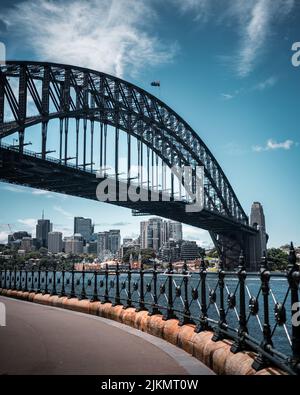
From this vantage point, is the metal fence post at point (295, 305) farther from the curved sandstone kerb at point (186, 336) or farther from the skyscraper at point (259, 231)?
the skyscraper at point (259, 231)

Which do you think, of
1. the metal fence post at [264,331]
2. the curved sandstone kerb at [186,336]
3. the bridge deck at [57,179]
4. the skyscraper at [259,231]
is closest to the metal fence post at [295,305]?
the curved sandstone kerb at [186,336]

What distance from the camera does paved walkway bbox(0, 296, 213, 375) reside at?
19.5ft

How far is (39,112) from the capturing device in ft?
167

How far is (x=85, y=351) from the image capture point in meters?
7.12

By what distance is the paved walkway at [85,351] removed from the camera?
19.5ft

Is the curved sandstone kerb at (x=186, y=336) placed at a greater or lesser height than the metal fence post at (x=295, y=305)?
lesser

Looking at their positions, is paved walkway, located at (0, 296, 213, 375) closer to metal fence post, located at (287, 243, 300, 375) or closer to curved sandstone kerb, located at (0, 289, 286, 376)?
curved sandstone kerb, located at (0, 289, 286, 376)

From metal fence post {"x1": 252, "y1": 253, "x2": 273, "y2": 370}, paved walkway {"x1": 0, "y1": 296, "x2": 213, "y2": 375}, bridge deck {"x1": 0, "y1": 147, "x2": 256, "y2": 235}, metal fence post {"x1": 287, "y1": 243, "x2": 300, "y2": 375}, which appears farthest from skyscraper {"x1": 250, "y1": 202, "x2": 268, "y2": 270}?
metal fence post {"x1": 287, "y1": 243, "x2": 300, "y2": 375}

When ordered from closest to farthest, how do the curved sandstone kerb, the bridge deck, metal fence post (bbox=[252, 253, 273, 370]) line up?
metal fence post (bbox=[252, 253, 273, 370])
the curved sandstone kerb
the bridge deck

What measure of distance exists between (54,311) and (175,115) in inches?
2686

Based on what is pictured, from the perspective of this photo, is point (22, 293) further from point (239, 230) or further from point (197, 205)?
point (239, 230)

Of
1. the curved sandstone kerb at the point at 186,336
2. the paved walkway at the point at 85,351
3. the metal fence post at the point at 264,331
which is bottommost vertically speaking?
the paved walkway at the point at 85,351

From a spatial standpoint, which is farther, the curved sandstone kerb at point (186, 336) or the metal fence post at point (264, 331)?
the curved sandstone kerb at point (186, 336)

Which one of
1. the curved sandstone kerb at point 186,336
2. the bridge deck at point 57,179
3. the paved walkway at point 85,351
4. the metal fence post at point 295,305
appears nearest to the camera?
the metal fence post at point 295,305
